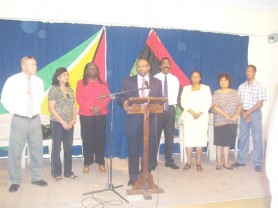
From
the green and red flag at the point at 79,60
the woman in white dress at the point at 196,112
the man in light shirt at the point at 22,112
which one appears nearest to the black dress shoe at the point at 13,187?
the man in light shirt at the point at 22,112

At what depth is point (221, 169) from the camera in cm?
469

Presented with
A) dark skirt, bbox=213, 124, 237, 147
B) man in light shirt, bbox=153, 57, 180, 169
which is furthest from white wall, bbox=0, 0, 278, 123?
man in light shirt, bbox=153, 57, 180, 169

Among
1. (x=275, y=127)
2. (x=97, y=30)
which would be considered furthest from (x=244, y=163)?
(x=275, y=127)

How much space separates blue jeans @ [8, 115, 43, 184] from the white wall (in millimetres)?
2273

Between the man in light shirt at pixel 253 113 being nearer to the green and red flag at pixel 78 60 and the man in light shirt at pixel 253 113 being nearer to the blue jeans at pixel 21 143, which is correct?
the green and red flag at pixel 78 60

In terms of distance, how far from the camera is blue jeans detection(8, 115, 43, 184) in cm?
360

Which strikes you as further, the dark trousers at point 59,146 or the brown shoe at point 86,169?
the brown shoe at point 86,169

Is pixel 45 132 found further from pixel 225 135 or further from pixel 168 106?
pixel 225 135

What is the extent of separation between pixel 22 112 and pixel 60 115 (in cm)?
54

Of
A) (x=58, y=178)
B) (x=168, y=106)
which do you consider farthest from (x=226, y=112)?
(x=58, y=178)

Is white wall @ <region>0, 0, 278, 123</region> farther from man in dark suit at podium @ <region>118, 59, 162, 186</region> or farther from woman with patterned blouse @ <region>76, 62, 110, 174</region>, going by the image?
man in dark suit at podium @ <region>118, 59, 162, 186</region>

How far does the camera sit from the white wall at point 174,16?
5082 mm

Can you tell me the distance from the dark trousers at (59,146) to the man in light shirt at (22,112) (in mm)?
241

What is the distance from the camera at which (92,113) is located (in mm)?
4371
